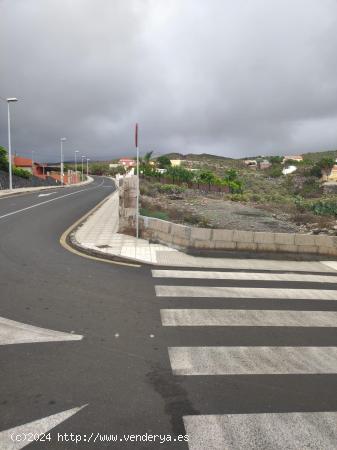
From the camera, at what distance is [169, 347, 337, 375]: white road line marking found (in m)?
4.31

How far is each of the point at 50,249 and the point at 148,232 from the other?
3.11 metres

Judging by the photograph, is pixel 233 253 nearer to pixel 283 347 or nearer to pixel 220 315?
pixel 220 315

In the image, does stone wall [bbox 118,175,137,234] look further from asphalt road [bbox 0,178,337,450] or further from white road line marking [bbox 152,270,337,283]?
asphalt road [bbox 0,178,337,450]

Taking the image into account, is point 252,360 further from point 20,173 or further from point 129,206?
point 20,173

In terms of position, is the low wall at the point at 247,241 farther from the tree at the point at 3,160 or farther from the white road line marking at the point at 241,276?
the tree at the point at 3,160

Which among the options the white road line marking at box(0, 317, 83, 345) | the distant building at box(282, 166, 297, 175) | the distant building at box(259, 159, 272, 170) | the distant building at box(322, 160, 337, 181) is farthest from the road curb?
the distant building at box(259, 159, 272, 170)

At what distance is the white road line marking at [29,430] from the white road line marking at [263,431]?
1.11 meters

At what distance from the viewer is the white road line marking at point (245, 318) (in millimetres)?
5645

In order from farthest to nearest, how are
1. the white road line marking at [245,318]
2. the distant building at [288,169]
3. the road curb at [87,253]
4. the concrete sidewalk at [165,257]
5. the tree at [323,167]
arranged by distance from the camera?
1. the distant building at [288,169]
2. the tree at [323,167]
3. the concrete sidewalk at [165,257]
4. the road curb at [87,253]
5. the white road line marking at [245,318]

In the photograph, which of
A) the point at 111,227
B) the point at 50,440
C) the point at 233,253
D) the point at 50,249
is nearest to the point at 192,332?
the point at 50,440

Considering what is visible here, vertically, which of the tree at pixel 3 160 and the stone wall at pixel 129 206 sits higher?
the tree at pixel 3 160

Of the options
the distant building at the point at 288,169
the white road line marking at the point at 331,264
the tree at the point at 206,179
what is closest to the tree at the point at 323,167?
the distant building at the point at 288,169

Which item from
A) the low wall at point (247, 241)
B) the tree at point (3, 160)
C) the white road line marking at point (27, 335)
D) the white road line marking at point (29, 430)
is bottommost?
the white road line marking at point (29, 430)

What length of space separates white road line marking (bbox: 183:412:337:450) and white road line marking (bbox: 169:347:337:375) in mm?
768
